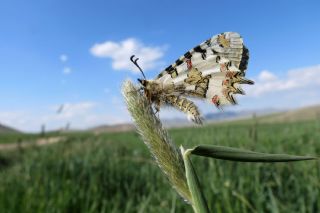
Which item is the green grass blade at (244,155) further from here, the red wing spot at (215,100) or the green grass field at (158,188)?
the green grass field at (158,188)

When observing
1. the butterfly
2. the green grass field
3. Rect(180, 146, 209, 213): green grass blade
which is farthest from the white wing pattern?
the green grass field

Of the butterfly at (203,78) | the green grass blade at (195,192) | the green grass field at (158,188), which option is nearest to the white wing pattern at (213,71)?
the butterfly at (203,78)

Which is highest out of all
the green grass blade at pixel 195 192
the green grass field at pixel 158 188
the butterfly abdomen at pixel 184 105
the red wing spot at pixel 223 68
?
the red wing spot at pixel 223 68

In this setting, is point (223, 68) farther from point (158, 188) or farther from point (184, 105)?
point (158, 188)

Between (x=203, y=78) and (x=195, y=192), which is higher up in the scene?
(x=203, y=78)

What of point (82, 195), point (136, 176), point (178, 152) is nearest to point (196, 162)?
point (136, 176)

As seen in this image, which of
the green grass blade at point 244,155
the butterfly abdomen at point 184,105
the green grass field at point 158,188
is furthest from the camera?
the green grass field at point 158,188

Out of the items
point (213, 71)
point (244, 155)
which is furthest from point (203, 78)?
point (244, 155)
